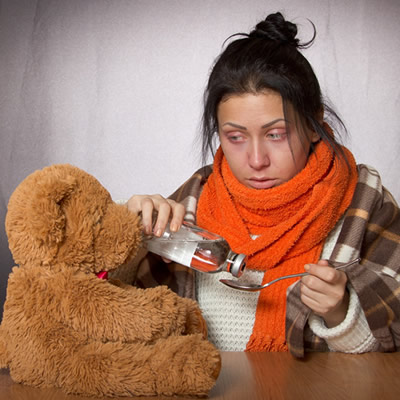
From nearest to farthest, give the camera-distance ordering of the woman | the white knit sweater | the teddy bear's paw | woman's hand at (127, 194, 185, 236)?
1. the teddy bear's paw
2. woman's hand at (127, 194, 185, 236)
3. the woman
4. the white knit sweater

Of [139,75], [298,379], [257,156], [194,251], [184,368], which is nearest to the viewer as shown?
[184,368]

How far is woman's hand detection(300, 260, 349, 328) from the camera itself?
900 mm

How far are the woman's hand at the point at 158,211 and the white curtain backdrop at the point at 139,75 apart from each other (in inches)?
32.0

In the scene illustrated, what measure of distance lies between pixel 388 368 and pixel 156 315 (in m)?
0.36

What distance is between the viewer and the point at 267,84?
3.38 ft

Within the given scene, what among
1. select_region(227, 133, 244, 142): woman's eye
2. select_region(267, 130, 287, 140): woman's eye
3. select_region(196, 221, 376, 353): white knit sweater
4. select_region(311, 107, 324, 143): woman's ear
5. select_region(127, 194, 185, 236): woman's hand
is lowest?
select_region(196, 221, 376, 353): white knit sweater

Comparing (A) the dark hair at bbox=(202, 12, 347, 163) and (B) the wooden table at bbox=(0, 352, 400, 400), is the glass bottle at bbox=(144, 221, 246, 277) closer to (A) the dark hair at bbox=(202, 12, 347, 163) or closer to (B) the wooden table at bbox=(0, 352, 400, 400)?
(B) the wooden table at bbox=(0, 352, 400, 400)

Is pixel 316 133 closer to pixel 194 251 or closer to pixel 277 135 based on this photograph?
pixel 277 135

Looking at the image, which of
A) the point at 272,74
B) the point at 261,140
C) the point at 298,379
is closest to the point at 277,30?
the point at 272,74

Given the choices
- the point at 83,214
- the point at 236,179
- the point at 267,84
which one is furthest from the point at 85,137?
the point at 83,214

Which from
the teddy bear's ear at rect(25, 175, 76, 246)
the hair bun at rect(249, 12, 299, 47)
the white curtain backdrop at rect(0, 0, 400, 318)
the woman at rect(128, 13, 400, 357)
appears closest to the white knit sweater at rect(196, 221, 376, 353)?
the woman at rect(128, 13, 400, 357)

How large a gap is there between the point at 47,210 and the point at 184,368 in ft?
0.72

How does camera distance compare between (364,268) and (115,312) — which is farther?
(364,268)

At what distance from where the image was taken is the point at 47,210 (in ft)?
2.08
